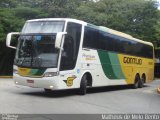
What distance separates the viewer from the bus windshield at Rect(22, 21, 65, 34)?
17017 millimetres

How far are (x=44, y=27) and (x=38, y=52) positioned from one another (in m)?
1.21

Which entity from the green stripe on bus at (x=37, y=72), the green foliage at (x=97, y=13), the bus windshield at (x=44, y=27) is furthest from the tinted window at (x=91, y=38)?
the green foliage at (x=97, y=13)

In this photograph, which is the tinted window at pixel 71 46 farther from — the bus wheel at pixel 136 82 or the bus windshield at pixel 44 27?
the bus wheel at pixel 136 82

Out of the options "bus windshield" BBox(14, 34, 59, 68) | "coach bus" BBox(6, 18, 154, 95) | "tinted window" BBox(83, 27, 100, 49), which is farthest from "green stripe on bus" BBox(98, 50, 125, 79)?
"bus windshield" BBox(14, 34, 59, 68)

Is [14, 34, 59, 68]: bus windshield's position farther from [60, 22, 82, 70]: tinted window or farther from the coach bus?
[60, 22, 82, 70]: tinted window

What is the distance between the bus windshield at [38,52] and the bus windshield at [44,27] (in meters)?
0.31

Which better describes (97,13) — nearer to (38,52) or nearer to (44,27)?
(44,27)

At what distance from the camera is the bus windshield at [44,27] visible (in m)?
17.0

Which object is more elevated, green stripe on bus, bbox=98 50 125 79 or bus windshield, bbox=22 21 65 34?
bus windshield, bbox=22 21 65 34

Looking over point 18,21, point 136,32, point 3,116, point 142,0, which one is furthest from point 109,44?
point 142,0

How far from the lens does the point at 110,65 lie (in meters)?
21.8

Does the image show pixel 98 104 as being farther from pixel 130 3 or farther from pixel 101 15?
pixel 130 3

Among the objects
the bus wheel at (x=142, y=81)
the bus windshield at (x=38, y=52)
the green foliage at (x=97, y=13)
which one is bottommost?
the bus wheel at (x=142, y=81)

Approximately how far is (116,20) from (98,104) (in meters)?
27.0
